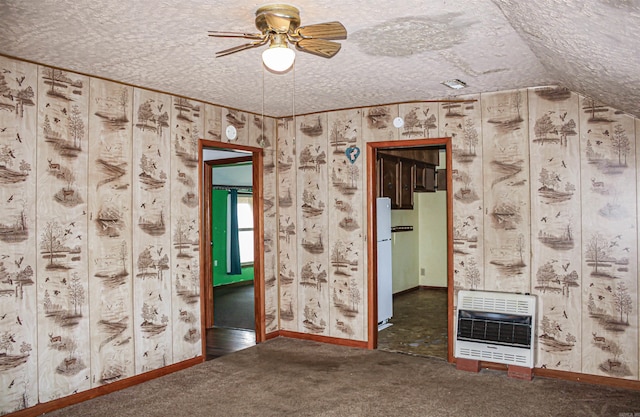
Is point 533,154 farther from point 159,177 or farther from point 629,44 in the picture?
point 159,177

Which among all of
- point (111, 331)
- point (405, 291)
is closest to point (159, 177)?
point (111, 331)

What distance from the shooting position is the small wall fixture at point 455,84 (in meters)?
3.98

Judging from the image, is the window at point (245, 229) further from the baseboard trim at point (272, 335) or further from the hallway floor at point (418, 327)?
the baseboard trim at point (272, 335)

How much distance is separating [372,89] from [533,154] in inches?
58.8

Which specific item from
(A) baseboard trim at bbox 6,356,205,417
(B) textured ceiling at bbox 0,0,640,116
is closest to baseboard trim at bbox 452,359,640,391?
(B) textured ceiling at bbox 0,0,640,116

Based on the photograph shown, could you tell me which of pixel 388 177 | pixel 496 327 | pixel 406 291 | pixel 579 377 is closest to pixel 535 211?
pixel 496 327

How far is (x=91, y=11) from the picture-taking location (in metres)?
2.53

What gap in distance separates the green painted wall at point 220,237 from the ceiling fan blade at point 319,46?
6720mm

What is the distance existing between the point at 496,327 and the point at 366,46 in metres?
2.57

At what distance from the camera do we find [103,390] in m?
3.77

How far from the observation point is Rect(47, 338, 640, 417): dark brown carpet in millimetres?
3414

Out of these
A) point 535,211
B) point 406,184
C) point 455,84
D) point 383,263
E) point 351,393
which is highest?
point 455,84

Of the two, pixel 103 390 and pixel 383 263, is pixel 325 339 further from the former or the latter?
pixel 103 390

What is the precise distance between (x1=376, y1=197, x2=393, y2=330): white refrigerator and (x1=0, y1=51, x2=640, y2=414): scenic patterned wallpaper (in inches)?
28.2
